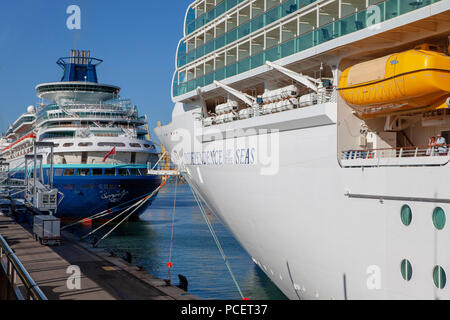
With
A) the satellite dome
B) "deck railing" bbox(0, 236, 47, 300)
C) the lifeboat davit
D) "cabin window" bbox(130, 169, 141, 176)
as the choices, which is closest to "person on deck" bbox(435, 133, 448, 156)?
the lifeboat davit

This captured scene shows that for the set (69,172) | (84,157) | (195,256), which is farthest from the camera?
(84,157)

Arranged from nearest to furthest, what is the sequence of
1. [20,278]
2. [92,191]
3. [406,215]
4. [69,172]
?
[20,278]
[406,215]
[92,191]
[69,172]

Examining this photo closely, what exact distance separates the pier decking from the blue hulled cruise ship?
20097 millimetres

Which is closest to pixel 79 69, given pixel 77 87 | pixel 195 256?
pixel 77 87

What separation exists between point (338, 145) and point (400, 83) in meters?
2.25

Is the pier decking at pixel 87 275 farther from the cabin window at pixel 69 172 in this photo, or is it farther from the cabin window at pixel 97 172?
the cabin window at pixel 97 172

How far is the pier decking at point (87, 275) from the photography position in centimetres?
1505

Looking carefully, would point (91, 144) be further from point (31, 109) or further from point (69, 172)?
point (31, 109)

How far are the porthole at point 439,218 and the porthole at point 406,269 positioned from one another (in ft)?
3.52

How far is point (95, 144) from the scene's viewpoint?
46750 mm

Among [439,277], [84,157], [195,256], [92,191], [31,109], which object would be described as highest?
[31,109]

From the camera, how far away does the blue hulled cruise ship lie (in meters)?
44.8

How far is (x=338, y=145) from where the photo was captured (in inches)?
475

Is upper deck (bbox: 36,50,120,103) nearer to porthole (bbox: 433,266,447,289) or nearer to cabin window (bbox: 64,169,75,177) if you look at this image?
cabin window (bbox: 64,169,75,177)
